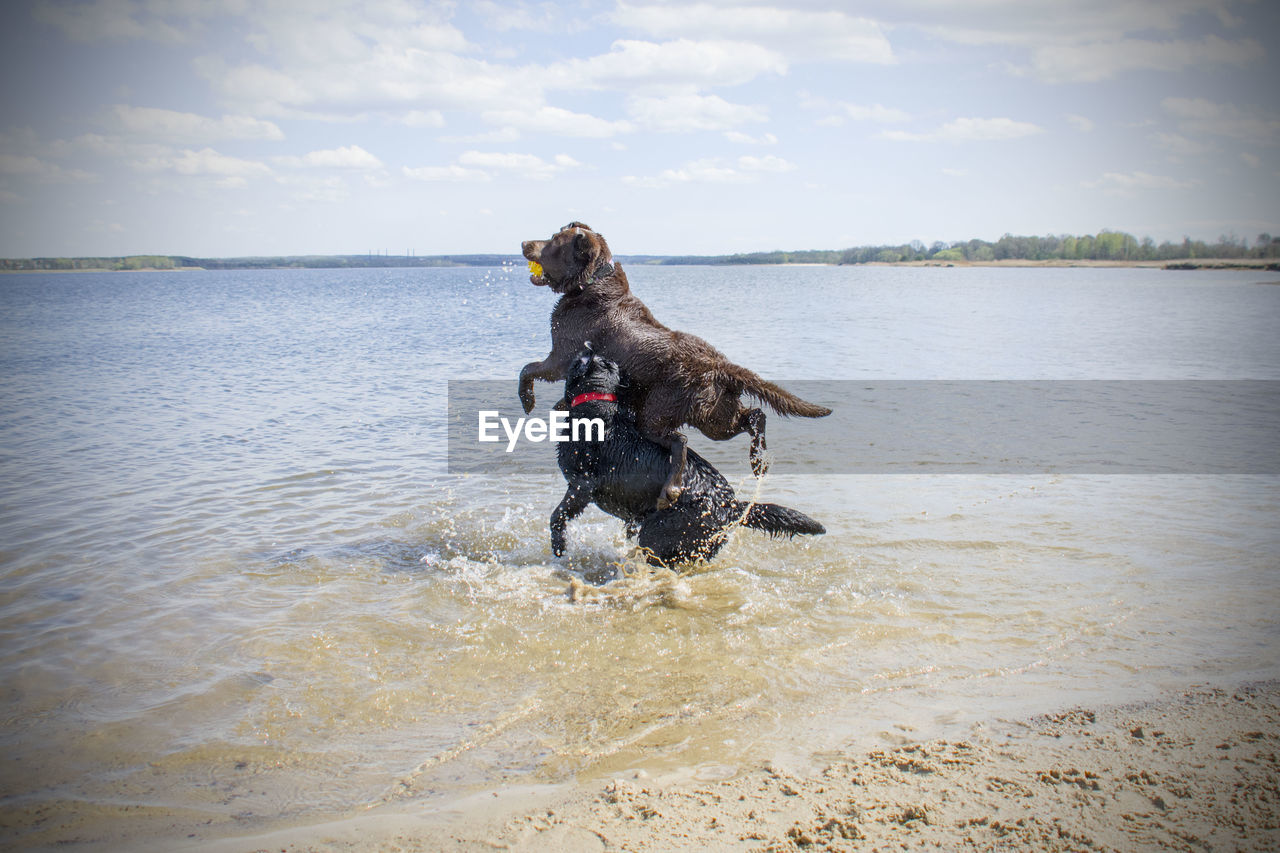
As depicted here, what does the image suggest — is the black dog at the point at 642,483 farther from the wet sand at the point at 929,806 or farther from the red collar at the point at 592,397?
the wet sand at the point at 929,806

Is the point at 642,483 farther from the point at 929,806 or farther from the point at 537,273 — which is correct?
the point at 929,806

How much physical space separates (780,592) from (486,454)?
4.85 metres

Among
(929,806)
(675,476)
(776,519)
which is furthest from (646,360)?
(929,806)

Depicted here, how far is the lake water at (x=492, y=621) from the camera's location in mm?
3033

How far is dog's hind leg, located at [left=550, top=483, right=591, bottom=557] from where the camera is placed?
4.96 m

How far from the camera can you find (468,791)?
110 inches

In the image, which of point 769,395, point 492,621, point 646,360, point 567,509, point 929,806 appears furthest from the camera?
point 567,509

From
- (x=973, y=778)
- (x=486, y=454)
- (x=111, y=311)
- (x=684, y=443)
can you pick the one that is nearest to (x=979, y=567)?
(x=684, y=443)

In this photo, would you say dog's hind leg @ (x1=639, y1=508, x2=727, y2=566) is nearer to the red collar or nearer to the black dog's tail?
the black dog's tail

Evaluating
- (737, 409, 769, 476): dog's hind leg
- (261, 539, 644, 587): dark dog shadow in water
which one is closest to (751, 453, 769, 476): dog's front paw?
(737, 409, 769, 476): dog's hind leg

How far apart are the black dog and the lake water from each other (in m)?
0.32

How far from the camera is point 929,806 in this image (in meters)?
2.48

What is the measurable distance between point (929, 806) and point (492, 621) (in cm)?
264

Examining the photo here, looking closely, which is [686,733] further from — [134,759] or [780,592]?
[134,759]
